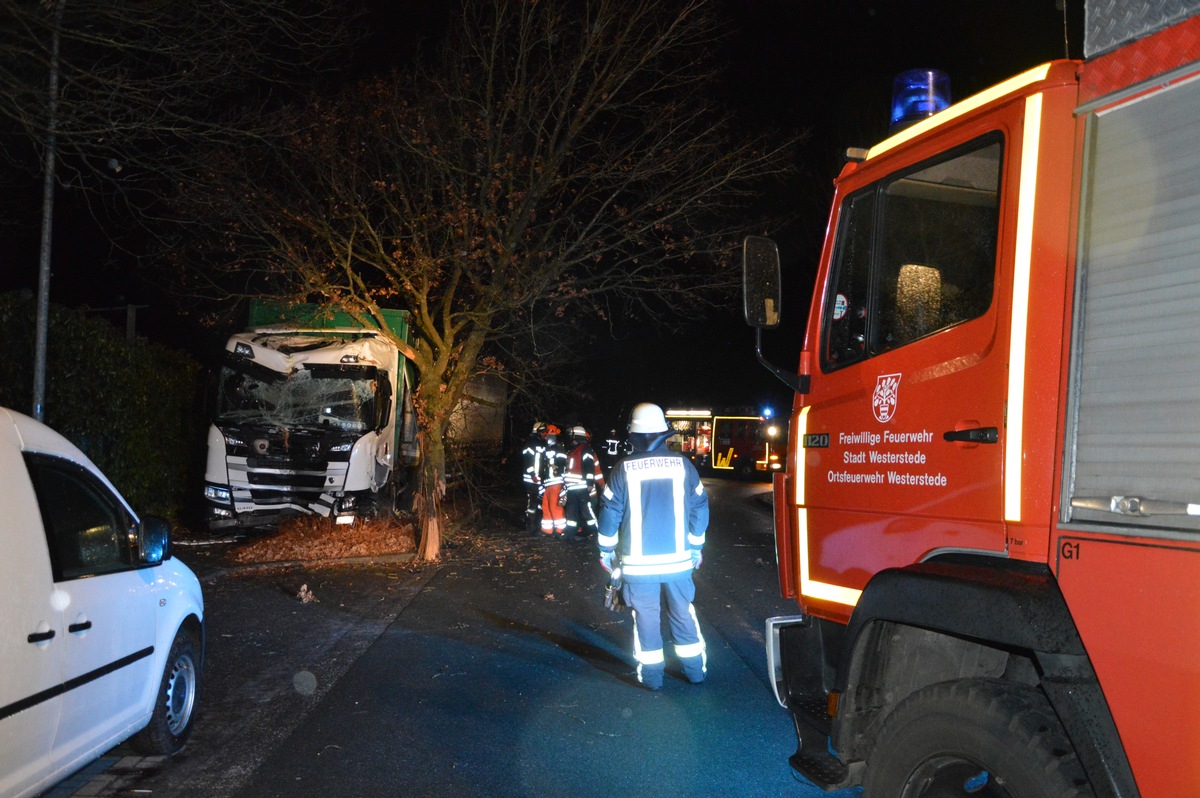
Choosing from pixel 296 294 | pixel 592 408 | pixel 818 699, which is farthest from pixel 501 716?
pixel 592 408

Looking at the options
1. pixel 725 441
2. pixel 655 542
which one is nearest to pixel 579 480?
pixel 655 542

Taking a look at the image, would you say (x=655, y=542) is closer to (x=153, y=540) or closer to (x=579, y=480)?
(x=153, y=540)

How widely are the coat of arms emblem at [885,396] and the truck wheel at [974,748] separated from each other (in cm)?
100

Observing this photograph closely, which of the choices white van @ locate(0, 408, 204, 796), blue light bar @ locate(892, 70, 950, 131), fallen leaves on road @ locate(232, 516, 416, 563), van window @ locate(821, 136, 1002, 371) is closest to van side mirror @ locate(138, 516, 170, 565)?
white van @ locate(0, 408, 204, 796)

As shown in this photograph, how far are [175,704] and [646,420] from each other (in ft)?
11.2

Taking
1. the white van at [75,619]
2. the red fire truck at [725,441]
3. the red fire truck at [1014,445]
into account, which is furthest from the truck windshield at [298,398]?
the red fire truck at [725,441]

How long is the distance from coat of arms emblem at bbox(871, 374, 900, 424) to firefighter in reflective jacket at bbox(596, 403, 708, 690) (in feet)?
9.66

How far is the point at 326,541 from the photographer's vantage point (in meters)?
12.5

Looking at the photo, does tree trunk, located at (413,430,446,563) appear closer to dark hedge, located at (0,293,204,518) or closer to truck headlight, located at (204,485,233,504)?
truck headlight, located at (204,485,233,504)

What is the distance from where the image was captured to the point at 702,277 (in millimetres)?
13797

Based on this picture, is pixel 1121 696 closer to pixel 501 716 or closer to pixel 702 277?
pixel 501 716

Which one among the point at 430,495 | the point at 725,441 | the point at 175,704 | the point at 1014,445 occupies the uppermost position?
the point at 1014,445

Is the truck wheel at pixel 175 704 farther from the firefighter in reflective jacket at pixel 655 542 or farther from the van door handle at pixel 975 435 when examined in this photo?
the van door handle at pixel 975 435

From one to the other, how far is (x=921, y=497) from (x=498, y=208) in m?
10.9
